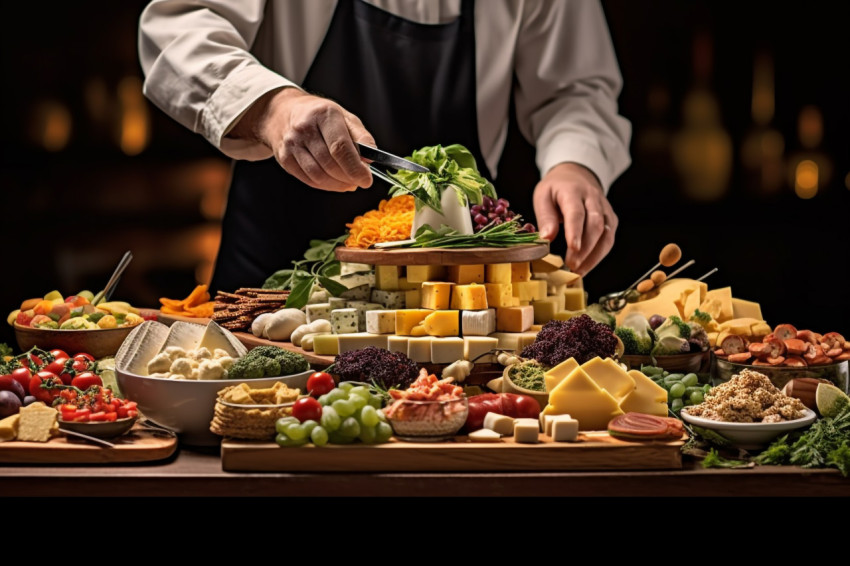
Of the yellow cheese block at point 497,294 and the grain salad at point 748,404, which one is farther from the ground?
the yellow cheese block at point 497,294

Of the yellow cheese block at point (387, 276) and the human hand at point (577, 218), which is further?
the human hand at point (577, 218)

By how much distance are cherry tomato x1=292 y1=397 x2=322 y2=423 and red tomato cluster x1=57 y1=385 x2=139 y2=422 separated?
1.18ft

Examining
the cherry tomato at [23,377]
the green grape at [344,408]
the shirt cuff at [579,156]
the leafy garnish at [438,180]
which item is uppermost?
the shirt cuff at [579,156]

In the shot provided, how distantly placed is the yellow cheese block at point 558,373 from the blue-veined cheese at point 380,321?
0.53 meters

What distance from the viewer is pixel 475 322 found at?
2.66 metres

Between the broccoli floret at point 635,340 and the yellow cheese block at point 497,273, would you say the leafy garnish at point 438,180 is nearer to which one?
the yellow cheese block at point 497,273

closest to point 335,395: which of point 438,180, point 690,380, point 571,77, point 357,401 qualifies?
point 357,401

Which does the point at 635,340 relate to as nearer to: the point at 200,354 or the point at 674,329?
the point at 674,329

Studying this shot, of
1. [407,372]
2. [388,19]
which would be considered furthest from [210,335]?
[388,19]

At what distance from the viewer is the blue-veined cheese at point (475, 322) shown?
2.65 m

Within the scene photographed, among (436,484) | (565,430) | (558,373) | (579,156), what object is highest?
(579,156)

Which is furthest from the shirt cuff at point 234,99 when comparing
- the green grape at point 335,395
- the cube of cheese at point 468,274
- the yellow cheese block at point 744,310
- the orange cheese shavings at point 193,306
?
the yellow cheese block at point 744,310

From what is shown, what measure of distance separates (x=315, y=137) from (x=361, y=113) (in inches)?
45.9
